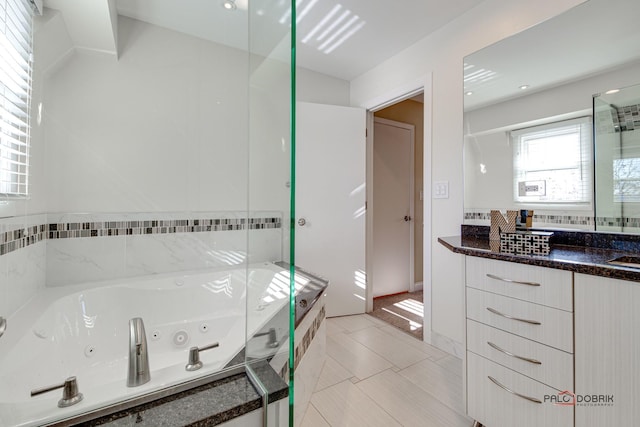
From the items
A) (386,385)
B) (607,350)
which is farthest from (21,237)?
(607,350)

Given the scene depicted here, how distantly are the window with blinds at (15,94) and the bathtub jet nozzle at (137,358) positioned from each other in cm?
81

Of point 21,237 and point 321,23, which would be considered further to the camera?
point 321,23

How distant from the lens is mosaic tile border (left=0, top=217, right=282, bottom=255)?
3.90 ft

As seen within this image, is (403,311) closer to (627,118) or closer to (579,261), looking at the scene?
(579,261)

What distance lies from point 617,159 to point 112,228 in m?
2.77

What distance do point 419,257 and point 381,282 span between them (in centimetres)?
66

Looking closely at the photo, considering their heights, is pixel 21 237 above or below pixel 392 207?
below

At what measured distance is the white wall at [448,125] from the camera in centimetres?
194

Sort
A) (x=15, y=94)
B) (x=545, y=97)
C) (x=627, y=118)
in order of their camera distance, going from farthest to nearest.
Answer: (x=545, y=97)
(x=627, y=118)
(x=15, y=94)

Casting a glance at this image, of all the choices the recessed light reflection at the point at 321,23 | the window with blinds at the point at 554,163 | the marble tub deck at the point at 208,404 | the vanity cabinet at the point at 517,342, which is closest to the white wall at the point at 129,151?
the recessed light reflection at the point at 321,23

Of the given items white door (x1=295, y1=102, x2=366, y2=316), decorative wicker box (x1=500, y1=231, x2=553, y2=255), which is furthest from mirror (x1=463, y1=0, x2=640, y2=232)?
white door (x1=295, y1=102, x2=366, y2=316)

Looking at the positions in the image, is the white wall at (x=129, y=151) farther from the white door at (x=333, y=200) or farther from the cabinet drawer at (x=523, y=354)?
the cabinet drawer at (x=523, y=354)

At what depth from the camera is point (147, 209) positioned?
1895 millimetres

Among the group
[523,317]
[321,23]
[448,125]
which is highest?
[321,23]
